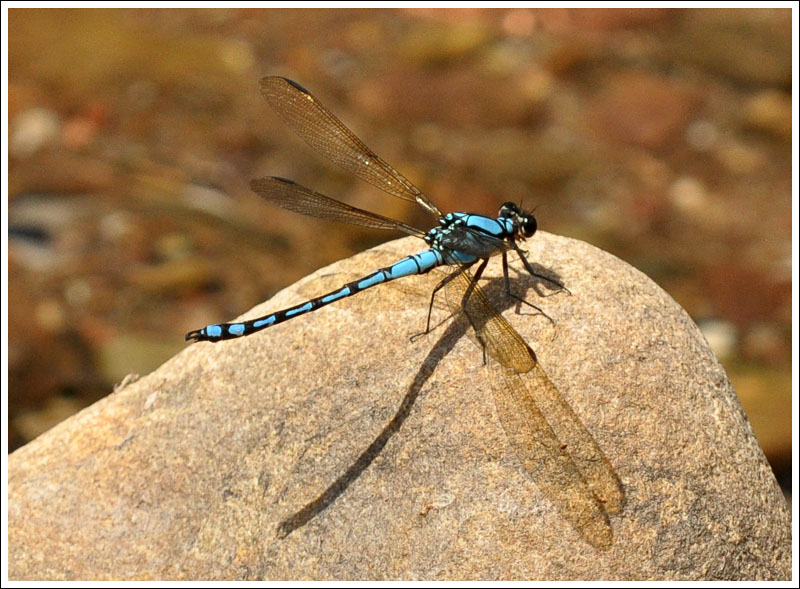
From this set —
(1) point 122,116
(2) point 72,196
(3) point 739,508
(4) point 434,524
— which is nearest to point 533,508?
(4) point 434,524

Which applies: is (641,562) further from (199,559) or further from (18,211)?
(18,211)

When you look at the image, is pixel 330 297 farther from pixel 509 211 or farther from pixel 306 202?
pixel 509 211

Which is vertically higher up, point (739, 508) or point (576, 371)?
point (576, 371)

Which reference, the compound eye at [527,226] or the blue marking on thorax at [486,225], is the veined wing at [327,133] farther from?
the compound eye at [527,226]

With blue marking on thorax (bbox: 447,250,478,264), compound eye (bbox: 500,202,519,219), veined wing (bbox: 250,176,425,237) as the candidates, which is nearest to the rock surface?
blue marking on thorax (bbox: 447,250,478,264)

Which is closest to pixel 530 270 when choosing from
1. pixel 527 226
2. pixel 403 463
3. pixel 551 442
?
pixel 527 226

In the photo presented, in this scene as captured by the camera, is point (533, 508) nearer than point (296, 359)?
Yes
